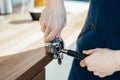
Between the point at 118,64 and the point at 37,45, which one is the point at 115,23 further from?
the point at 37,45

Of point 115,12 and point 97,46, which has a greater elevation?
point 115,12

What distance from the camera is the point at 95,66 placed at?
26.9 inches

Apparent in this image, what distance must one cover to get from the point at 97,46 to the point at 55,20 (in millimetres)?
159

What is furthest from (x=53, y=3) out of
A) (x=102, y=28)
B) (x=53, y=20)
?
(x=102, y=28)

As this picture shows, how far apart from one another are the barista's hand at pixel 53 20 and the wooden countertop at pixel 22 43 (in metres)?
0.07

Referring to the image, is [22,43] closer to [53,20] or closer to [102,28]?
[53,20]

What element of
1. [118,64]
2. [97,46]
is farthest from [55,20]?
[118,64]

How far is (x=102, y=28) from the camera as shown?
78 centimetres

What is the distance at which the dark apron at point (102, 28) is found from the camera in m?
0.76

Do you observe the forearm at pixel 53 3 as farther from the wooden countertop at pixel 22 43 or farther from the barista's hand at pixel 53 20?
the wooden countertop at pixel 22 43

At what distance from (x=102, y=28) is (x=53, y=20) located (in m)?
0.16

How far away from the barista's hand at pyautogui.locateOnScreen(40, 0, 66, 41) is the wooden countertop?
68 millimetres

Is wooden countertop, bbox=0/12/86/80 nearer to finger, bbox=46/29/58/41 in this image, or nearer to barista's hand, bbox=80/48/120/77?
finger, bbox=46/29/58/41

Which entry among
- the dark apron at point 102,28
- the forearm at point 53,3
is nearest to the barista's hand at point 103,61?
the dark apron at point 102,28
